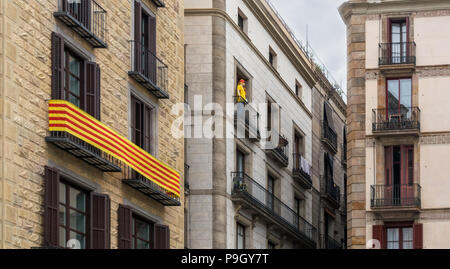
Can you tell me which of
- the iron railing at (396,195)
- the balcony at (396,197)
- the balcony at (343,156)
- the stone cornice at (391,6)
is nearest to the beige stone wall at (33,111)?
the balcony at (396,197)

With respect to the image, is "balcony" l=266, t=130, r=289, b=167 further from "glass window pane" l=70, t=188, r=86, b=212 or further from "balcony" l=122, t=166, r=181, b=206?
"glass window pane" l=70, t=188, r=86, b=212

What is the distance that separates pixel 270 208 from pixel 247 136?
13.0 ft

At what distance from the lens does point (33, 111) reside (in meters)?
32.9

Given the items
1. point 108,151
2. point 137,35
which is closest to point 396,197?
point 137,35

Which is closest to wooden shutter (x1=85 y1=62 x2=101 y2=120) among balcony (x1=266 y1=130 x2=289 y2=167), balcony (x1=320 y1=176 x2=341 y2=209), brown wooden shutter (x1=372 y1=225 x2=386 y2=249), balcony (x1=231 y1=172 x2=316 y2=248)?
balcony (x1=231 y1=172 x2=316 y2=248)

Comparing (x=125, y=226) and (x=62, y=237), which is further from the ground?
(x=125, y=226)

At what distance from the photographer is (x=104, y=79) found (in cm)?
3791

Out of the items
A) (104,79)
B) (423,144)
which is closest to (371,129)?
(423,144)

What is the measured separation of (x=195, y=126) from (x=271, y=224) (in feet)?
25.1

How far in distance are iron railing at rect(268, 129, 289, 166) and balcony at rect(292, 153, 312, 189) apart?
1305 millimetres

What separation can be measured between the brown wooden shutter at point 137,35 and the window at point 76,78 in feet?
11.7

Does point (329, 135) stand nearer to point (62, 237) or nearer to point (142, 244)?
point (142, 244)

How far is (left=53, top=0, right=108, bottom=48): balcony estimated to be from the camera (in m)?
35.0
